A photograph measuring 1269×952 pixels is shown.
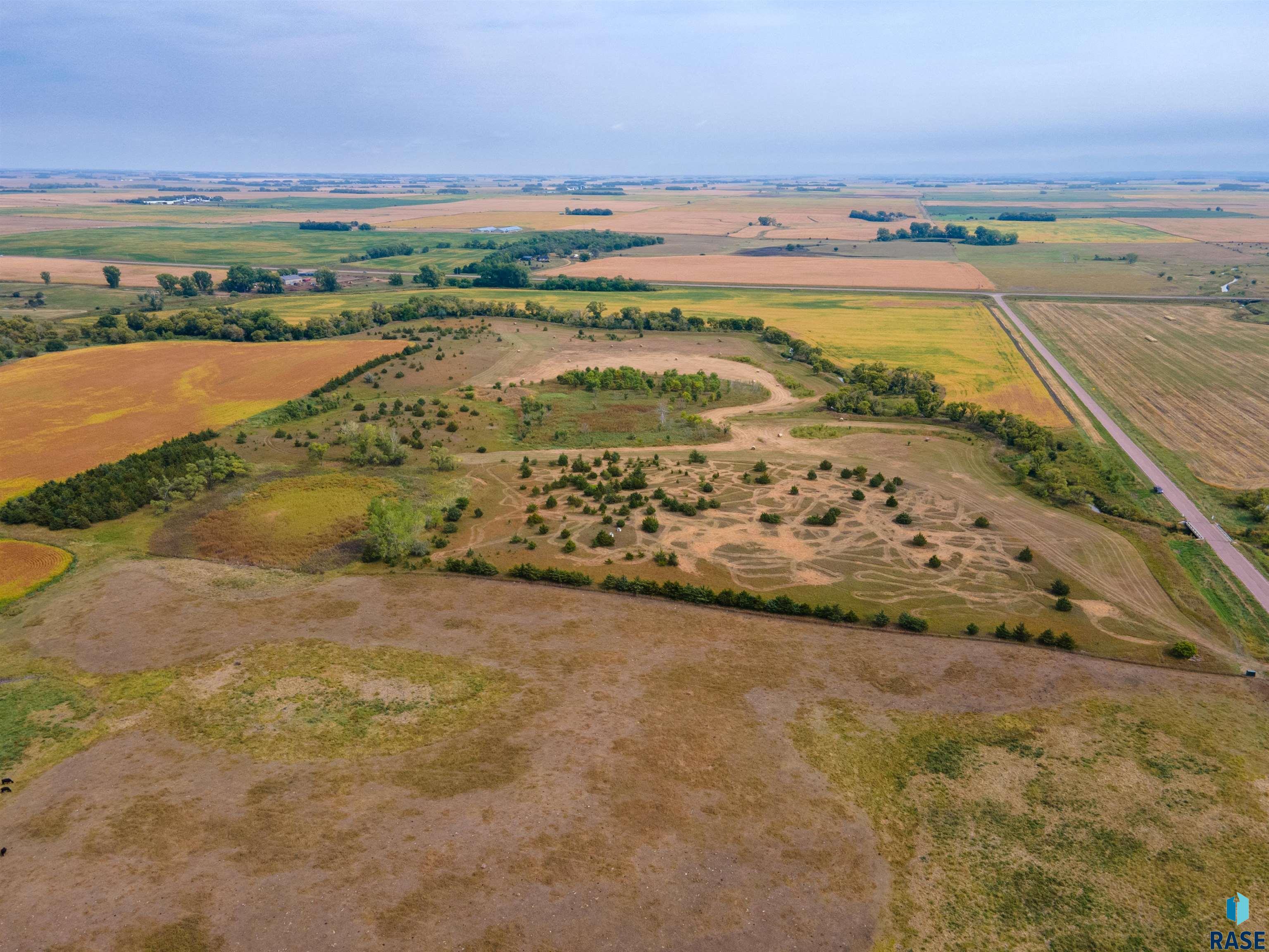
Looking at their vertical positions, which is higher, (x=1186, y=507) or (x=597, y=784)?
(x=1186, y=507)

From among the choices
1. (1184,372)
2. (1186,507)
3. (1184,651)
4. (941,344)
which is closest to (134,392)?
(1184,651)

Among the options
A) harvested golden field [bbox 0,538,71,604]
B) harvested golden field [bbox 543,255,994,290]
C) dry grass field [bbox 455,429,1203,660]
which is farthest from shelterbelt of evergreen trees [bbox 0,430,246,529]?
harvested golden field [bbox 543,255,994,290]

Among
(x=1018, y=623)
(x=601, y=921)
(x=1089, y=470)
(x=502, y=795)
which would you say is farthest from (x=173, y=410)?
(x=1089, y=470)

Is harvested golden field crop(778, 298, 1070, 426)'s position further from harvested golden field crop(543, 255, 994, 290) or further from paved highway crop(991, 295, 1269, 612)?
harvested golden field crop(543, 255, 994, 290)

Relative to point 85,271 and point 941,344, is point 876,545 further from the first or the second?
point 85,271

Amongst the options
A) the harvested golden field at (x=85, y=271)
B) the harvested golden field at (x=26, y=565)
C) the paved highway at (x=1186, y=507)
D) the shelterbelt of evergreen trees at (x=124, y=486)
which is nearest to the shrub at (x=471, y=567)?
the harvested golden field at (x=26, y=565)

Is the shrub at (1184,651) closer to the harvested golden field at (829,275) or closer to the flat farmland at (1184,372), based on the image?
the flat farmland at (1184,372)

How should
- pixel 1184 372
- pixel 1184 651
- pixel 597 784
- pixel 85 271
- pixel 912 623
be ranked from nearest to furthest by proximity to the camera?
pixel 597 784 → pixel 1184 651 → pixel 912 623 → pixel 1184 372 → pixel 85 271
